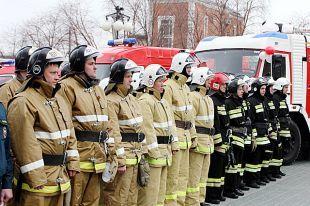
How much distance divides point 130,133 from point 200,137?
1.99 meters

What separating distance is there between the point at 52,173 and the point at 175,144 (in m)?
2.44

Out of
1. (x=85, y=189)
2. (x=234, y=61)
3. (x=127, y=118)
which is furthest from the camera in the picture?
(x=234, y=61)

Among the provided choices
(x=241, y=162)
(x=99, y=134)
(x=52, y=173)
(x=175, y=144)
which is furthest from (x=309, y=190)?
(x=52, y=173)

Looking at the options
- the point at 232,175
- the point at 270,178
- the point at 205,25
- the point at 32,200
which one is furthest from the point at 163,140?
the point at 205,25

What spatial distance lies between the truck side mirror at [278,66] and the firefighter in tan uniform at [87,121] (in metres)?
7.10

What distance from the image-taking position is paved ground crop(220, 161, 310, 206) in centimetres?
809

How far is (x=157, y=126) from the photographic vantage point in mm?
6238

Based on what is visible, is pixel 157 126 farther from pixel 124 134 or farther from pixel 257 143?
pixel 257 143

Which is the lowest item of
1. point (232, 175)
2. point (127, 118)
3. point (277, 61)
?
point (232, 175)

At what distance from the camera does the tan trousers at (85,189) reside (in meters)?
4.77

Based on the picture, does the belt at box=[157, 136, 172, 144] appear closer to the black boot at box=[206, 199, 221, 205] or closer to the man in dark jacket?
the black boot at box=[206, 199, 221, 205]

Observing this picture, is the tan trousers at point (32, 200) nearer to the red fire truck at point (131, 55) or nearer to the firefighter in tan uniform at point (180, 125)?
the firefighter in tan uniform at point (180, 125)

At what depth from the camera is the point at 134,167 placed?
221 inches

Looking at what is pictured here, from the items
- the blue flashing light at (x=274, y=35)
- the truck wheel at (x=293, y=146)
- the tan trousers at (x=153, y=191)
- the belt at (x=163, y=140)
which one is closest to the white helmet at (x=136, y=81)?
the belt at (x=163, y=140)
